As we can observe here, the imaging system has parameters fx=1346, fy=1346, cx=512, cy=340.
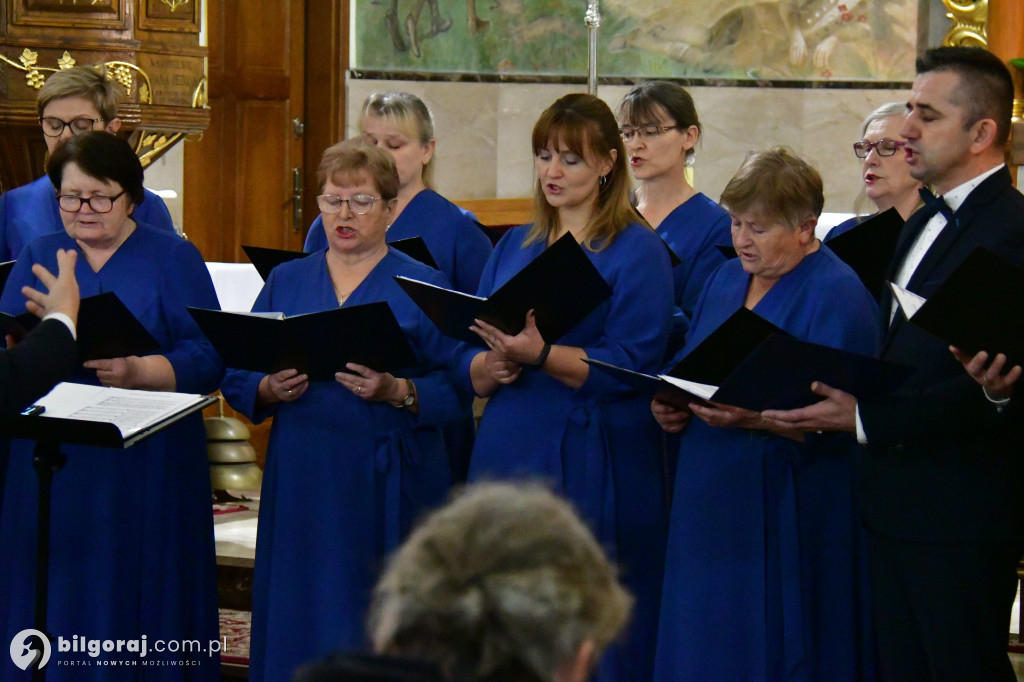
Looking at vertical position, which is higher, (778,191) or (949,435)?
(778,191)

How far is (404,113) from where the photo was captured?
14.4 ft

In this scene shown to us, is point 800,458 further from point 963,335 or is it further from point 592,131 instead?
point 592,131

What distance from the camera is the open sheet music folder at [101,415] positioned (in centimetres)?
293

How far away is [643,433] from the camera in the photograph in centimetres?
348

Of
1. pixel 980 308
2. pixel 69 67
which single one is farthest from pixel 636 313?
pixel 69 67

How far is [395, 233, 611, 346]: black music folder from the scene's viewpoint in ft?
9.99

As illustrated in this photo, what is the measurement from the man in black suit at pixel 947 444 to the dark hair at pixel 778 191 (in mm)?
279

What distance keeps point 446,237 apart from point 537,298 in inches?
47.7

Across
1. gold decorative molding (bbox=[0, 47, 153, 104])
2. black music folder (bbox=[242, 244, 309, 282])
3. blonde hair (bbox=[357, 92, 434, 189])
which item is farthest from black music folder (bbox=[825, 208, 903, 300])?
gold decorative molding (bbox=[0, 47, 153, 104])

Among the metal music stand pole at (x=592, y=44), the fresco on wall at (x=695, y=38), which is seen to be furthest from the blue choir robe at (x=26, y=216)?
the fresco on wall at (x=695, y=38)

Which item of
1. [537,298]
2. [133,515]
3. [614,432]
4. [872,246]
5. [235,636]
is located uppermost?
[872,246]

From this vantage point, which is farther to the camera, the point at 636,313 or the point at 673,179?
the point at 673,179

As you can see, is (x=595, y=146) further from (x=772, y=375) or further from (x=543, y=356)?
(x=772, y=375)

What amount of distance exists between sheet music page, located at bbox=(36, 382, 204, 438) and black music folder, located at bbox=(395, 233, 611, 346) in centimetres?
61
